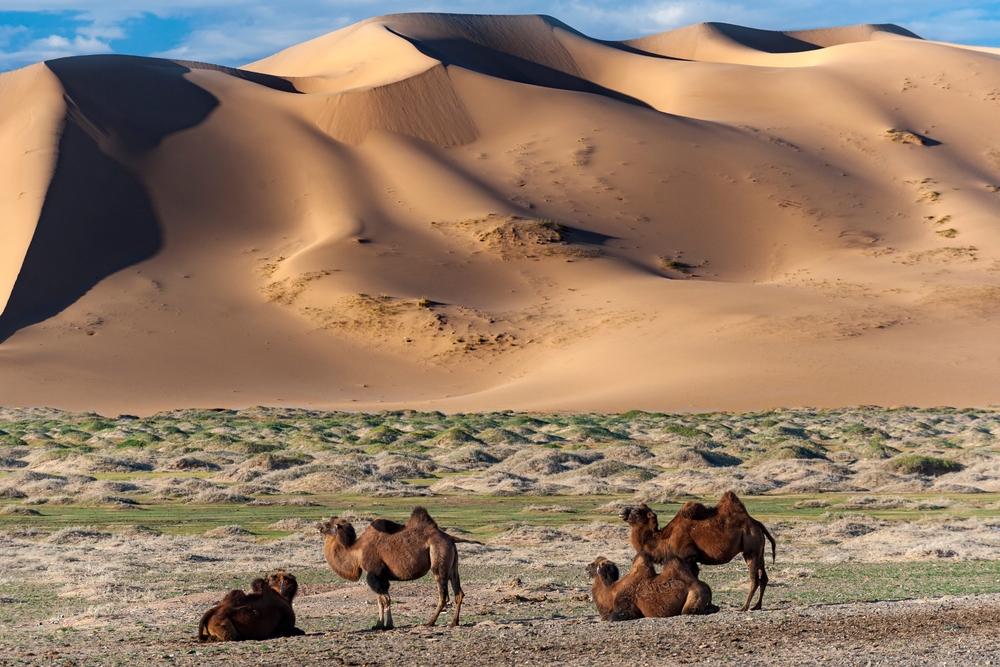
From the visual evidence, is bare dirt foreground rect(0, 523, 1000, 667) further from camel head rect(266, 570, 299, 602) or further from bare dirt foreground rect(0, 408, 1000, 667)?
camel head rect(266, 570, 299, 602)

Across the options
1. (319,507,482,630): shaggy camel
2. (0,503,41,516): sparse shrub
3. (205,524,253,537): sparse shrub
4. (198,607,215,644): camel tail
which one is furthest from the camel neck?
(0,503,41,516): sparse shrub

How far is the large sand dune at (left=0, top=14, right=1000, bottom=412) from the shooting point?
57.7 m

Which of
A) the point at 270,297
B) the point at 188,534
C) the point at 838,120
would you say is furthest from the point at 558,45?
the point at 188,534

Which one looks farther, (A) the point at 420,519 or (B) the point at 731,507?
(B) the point at 731,507

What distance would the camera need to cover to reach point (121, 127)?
81938mm

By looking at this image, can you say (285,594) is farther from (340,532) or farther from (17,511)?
(17,511)

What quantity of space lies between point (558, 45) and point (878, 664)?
123 meters

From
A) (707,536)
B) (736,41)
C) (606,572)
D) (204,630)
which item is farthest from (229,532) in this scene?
(736,41)

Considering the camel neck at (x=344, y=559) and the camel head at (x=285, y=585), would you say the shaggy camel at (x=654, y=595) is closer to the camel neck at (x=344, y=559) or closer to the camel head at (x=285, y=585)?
the camel neck at (x=344, y=559)

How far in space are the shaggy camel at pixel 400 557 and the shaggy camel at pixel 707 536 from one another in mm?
1272

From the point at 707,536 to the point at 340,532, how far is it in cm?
245

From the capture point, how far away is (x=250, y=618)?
781 cm

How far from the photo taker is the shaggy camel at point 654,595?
8.23 meters

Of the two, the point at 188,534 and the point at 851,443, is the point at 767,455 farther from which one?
the point at 188,534
